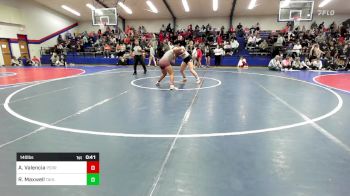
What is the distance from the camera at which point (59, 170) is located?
2.43 meters

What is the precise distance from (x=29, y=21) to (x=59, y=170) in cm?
2632

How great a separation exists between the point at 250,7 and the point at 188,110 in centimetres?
2057

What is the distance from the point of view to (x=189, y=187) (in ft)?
8.26

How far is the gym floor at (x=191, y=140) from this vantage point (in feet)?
8.34

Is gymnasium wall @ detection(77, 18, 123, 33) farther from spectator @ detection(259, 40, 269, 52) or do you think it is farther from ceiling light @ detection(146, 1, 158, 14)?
spectator @ detection(259, 40, 269, 52)

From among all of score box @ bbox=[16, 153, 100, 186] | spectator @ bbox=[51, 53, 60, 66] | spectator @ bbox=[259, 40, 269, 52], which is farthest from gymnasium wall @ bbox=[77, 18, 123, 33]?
score box @ bbox=[16, 153, 100, 186]

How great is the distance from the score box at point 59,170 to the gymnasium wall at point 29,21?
23.7 metres

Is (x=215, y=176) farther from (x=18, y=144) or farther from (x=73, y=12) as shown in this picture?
(x=73, y=12)

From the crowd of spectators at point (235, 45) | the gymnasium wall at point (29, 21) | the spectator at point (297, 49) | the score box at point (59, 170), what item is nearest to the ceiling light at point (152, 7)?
the crowd of spectators at point (235, 45)

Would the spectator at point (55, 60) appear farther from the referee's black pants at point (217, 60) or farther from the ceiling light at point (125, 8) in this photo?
the referee's black pants at point (217, 60)

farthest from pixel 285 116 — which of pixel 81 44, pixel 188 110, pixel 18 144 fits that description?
pixel 81 44

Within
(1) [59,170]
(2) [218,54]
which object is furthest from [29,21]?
(1) [59,170]

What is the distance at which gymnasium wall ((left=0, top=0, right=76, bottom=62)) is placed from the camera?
21109 millimetres

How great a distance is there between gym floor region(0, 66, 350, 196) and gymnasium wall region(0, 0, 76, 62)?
18.7 metres
